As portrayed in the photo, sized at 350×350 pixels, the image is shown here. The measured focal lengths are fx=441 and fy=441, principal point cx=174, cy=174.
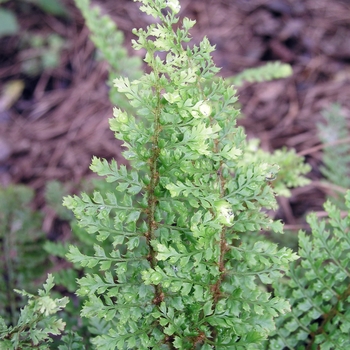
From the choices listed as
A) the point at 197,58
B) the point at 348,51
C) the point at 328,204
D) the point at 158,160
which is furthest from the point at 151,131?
the point at 348,51

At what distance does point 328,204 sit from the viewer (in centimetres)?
144

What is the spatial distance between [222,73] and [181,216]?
229cm

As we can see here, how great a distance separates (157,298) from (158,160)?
413 mm

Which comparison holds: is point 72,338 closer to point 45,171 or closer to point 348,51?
point 45,171

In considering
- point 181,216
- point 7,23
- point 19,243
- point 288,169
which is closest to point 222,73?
point 7,23

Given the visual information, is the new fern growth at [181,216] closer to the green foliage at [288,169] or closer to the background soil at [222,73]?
the green foliage at [288,169]

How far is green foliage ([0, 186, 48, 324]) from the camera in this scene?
2.05 meters

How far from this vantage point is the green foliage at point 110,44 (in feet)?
6.30

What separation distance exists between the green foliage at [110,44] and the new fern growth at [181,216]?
28.4 inches

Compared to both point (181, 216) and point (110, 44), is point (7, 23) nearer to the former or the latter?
point (110, 44)

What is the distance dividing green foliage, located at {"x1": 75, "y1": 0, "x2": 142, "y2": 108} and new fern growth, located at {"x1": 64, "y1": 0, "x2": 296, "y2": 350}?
28.4 inches

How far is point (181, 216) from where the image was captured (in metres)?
1.25

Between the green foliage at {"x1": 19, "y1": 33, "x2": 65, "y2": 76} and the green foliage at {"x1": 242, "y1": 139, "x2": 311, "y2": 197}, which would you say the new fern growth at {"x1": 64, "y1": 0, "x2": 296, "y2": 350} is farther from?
the green foliage at {"x1": 19, "y1": 33, "x2": 65, "y2": 76}

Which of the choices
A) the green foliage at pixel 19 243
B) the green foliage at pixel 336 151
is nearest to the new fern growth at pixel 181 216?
the green foliage at pixel 19 243
